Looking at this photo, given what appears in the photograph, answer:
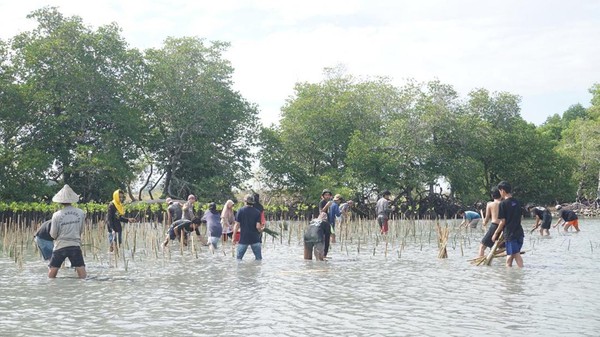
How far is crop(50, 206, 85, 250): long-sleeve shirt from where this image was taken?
1361cm

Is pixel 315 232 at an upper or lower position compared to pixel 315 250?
upper

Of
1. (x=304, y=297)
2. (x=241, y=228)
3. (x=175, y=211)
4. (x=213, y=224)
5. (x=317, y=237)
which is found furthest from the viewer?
(x=175, y=211)

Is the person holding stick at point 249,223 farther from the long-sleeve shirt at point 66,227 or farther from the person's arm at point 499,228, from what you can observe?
the person's arm at point 499,228

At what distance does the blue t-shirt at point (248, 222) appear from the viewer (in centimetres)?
1633

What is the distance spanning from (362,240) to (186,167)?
2825cm

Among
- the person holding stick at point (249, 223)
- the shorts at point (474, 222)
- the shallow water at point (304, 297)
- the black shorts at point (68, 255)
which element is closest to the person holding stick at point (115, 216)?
the shallow water at point (304, 297)

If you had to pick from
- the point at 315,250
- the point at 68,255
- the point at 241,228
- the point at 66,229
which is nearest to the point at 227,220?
the point at 315,250

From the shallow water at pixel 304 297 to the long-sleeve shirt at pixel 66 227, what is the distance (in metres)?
0.76

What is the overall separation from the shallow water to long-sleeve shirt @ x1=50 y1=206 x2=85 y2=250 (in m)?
0.76

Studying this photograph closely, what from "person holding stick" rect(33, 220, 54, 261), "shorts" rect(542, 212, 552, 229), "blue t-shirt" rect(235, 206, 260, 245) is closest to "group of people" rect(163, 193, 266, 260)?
"blue t-shirt" rect(235, 206, 260, 245)

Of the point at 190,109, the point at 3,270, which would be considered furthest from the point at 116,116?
the point at 3,270

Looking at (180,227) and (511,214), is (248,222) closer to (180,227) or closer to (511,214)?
(180,227)

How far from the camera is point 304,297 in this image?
11.9 metres

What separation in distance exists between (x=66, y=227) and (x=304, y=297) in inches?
192
